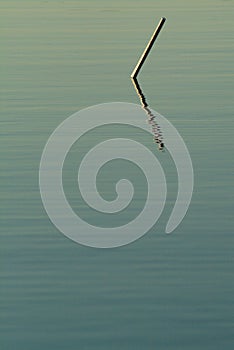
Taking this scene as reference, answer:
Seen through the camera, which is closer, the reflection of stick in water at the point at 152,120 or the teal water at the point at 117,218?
the teal water at the point at 117,218

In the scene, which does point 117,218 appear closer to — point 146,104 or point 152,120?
point 152,120

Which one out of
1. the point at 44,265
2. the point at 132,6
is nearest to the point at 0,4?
the point at 132,6

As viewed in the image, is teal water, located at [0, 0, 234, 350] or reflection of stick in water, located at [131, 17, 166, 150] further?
reflection of stick in water, located at [131, 17, 166, 150]

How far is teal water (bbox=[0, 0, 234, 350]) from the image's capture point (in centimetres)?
1394

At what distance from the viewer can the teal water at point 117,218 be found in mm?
13938

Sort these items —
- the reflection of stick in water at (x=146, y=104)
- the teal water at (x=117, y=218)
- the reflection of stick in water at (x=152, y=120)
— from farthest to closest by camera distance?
1. the reflection of stick in water at (x=146, y=104)
2. the reflection of stick in water at (x=152, y=120)
3. the teal water at (x=117, y=218)

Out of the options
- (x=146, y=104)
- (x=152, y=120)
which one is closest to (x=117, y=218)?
(x=152, y=120)

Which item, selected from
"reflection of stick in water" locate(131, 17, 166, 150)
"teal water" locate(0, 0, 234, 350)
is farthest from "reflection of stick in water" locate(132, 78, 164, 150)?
"teal water" locate(0, 0, 234, 350)

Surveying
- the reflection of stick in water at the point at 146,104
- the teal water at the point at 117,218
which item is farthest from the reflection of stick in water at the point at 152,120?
the teal water at the point at 117,218

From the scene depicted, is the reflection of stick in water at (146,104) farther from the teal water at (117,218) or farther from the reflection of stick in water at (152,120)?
the teal water at (117,218)

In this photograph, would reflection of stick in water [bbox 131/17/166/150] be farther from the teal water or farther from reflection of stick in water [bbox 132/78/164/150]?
the teal water

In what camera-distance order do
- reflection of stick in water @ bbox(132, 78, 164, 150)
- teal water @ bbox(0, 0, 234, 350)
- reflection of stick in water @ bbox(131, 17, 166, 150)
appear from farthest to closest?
reflection of stick in water @ bbox(131, 17, 166, 150), reflection of stick in water @ bbox(132, 78, 164, 150), teal water @ bbox(0, 0, 234, 350)

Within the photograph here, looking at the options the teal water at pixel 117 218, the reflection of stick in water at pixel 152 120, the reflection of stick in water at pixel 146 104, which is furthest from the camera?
the reflection of stick in water at pixel 146 104

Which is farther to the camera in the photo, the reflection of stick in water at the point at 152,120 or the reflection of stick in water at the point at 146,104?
the reflection of stick in water at the point at 146,104
